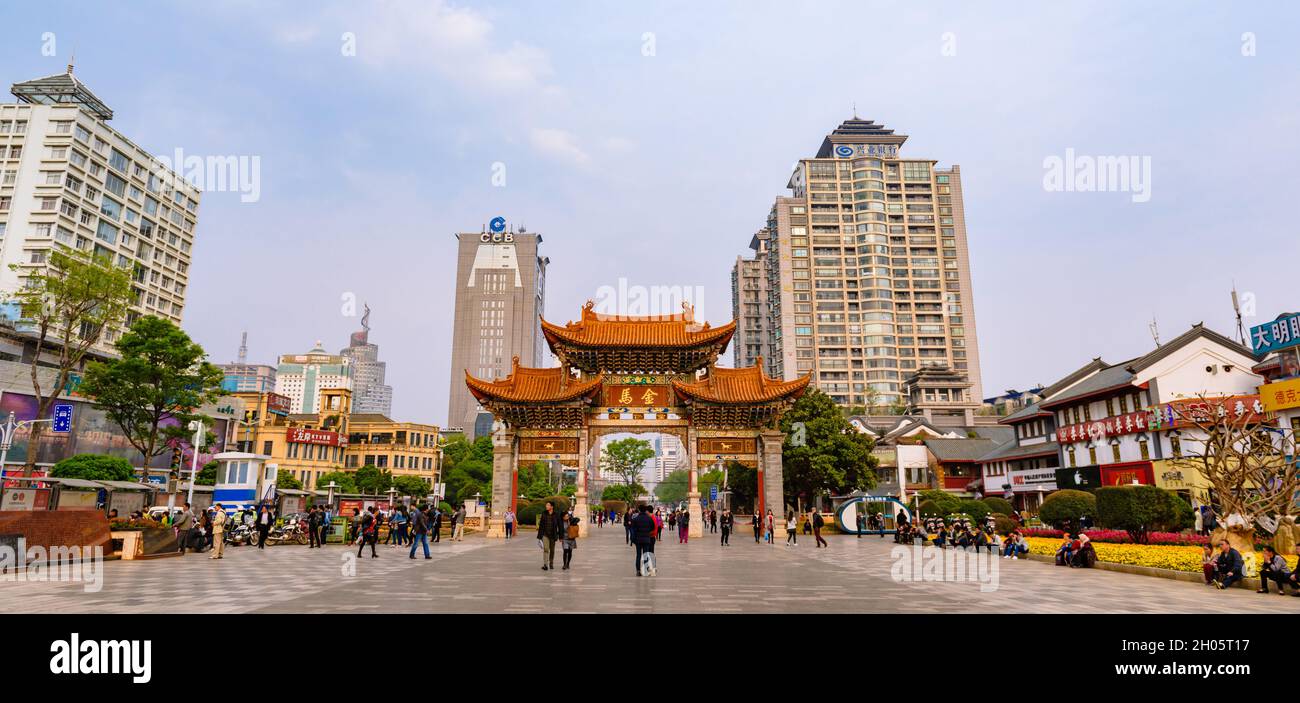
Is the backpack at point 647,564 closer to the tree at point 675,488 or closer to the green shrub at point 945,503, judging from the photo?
the green shrub at point 945,503

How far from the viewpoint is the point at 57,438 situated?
45656 mm

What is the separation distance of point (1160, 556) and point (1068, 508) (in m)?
6.87

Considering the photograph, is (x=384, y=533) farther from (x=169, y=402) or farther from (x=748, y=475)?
(x=748, y=475)

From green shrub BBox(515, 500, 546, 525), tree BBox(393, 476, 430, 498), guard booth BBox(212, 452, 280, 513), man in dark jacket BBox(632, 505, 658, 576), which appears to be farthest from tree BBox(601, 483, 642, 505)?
man in dark jacket BBox(632, 505, 658, 576)

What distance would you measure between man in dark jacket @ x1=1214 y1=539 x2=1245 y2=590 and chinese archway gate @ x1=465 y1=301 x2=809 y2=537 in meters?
20.4

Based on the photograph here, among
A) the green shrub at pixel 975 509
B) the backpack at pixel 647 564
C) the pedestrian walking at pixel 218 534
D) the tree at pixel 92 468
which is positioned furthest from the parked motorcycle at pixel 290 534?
the green shrub at pixel 975 509

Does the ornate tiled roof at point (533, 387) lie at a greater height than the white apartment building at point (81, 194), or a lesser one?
lesser

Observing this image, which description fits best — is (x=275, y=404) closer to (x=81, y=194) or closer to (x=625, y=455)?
(x=81, y=194)

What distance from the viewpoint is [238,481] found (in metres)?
30.1

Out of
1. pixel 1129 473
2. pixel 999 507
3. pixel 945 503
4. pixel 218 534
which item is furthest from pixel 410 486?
pixel 1129 473

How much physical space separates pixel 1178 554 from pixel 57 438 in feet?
Answer: 206

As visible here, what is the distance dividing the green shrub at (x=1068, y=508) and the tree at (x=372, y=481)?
5673cm

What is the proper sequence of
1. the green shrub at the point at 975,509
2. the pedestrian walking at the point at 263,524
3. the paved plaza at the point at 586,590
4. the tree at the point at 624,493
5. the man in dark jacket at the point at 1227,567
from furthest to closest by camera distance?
the tree at the point at 624,493 < the green shrub at the point at 975,509 < the pedestrian walking at the point at 263,524 < the man in dark jacket at the point at 1227,567 < the paved plaza at the point at 586,590

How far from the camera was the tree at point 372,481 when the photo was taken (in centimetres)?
6275
